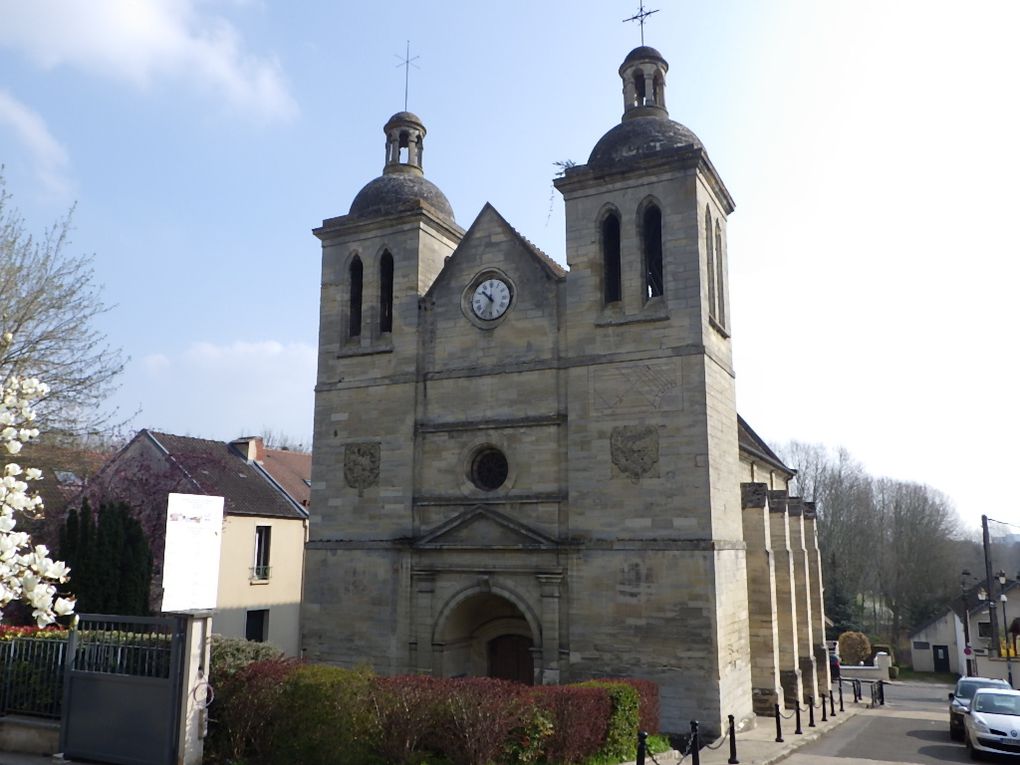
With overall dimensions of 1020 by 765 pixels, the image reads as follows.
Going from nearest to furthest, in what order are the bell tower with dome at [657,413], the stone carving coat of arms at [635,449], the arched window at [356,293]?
the bell tower with dome at [657,413] → the stone carving coat of arms at [635,449] → the arched window at [356,293]

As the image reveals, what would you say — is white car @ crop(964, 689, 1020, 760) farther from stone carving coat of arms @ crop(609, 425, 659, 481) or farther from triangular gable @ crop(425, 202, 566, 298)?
triangular gable @ crop(425, 202, 566, 298)

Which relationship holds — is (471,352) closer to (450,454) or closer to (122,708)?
(450,454)

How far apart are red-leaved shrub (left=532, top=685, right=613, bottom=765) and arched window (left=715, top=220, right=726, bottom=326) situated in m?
9.41

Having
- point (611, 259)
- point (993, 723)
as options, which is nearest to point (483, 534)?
point (611, 259)

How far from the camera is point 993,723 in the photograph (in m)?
13.1

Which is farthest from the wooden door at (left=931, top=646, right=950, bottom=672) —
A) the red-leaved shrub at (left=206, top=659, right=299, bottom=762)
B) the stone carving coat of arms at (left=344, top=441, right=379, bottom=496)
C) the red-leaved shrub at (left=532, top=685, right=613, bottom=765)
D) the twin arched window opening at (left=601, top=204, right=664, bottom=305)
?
the red-leaved shrub at (left=206, top=659, right=299, bottom=762)

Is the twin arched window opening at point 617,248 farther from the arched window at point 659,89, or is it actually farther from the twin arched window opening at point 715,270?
the arched window at point 659,89

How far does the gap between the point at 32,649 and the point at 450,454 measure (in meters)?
8.33

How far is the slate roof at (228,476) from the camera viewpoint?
2347 centimetres

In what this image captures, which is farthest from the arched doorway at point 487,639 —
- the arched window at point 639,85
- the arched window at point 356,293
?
the arched window at point 639,85

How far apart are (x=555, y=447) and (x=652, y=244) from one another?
5003mm

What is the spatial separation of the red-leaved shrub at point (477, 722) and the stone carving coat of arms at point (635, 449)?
6088 millimetres

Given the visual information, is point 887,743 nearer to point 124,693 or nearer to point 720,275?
point 720,275

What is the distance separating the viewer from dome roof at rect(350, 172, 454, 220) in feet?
62.1
